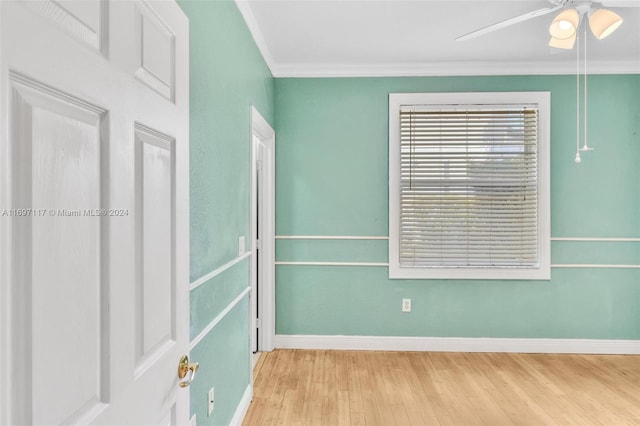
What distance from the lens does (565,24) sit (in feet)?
6.63

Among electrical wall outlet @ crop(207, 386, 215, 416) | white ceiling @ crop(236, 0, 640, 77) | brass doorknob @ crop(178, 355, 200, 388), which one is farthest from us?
white ceiling @ crop(236, 0, 640, 77)

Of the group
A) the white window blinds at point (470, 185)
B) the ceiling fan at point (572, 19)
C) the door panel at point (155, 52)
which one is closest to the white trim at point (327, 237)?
the white window blinds at point (470, 185)

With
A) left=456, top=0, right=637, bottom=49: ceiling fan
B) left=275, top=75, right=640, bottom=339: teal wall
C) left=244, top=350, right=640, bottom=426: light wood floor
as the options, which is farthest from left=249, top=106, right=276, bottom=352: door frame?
left=456, top=0, right=637, bottom=49: ceiling fan

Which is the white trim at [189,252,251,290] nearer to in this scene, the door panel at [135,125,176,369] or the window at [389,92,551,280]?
the door panel at [135,125,176,369]

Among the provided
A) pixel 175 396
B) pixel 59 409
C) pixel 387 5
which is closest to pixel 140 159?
pixel 59 409

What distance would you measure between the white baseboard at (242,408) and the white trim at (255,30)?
2.35 meters

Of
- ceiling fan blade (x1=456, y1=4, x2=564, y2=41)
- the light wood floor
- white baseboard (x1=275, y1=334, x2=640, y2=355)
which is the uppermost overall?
ceiling fan blade (x1=456, y1=4, x2=564, y2=41)

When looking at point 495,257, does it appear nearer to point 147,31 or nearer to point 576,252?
point 576,252

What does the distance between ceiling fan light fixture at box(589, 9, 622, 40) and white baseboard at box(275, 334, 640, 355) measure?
255 cm

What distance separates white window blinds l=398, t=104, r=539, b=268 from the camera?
11.3 ft

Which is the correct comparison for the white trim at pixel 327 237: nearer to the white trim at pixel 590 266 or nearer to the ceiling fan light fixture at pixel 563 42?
the white trim at pixel 590 266

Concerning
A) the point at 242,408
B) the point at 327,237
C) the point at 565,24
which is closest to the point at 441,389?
the point at 242,408

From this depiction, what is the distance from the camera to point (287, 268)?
3586 mm

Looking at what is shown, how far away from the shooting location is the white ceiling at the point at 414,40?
8.05 ft
